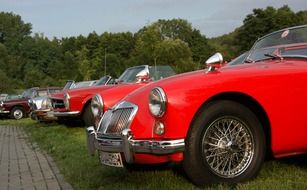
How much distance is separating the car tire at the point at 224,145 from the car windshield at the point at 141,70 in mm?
6916

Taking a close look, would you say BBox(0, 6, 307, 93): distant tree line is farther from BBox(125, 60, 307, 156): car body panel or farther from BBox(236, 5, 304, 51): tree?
BBox(125, 60, 307, 156): car body panel

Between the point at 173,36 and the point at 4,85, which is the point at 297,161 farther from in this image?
the point at 173,36

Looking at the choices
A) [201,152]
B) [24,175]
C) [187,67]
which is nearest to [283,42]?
[201,152]

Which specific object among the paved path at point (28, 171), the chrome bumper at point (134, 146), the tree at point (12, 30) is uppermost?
the tree at point (12, 30)

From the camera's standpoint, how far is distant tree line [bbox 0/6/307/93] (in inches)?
2638

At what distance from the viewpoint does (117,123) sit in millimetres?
5133

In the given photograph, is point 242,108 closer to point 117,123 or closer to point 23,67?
point 117,123

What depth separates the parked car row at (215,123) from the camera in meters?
4.64

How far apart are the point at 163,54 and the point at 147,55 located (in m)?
2.00

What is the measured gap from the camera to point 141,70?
12008mm

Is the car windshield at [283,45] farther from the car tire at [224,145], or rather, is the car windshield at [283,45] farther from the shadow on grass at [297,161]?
the car tire at [224,145]

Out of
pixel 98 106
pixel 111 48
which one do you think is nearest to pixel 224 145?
pixel 98 106

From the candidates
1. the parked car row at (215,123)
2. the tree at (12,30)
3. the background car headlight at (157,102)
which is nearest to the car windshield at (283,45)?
the parked car row at (215,123)

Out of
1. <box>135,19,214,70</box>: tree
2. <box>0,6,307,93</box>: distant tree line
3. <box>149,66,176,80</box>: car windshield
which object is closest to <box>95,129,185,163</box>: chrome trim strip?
<box>149,66,176,80</box>: car windshield
